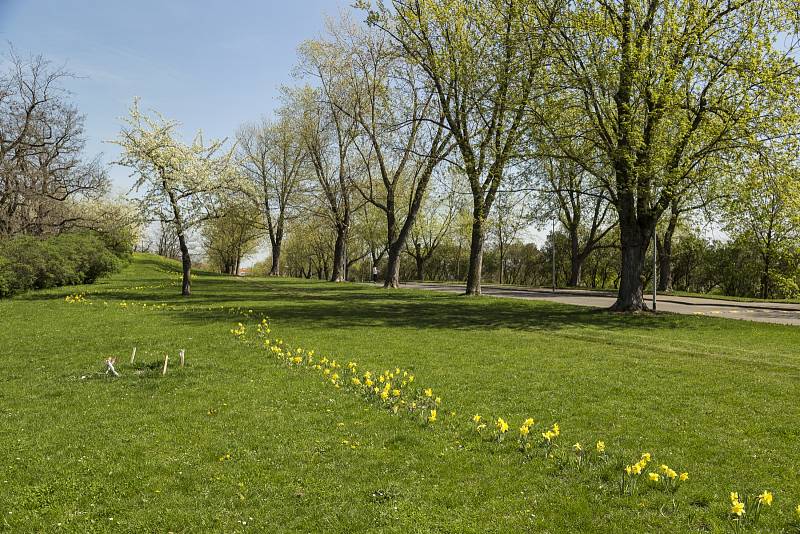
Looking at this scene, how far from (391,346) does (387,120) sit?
2393 centimetres

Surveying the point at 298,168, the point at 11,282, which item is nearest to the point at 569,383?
the point at 11,282

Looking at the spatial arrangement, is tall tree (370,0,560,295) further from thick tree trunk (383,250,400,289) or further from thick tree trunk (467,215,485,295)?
thick tree trunk (383,250,400,289)

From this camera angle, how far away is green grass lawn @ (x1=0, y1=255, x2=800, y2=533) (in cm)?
490

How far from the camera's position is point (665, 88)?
705 inches

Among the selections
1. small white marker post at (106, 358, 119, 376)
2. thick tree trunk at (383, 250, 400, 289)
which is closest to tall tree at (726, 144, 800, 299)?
small white marker post at (106, 358, 119, 376)

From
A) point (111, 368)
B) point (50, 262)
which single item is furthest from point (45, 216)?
point (111, 368)

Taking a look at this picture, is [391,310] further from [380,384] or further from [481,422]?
[481,422]

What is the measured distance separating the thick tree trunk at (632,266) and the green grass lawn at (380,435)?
6.34 meters

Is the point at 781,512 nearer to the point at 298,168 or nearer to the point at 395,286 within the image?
the point at 395,286

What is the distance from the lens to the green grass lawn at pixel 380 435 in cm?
490

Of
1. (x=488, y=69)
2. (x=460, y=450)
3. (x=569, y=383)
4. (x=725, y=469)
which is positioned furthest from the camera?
(x=488, y=69)

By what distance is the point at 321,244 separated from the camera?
78.4m

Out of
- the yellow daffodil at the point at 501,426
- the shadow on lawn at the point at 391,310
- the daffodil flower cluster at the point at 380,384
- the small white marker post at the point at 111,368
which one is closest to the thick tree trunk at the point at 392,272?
the shadow on lawn at the point at 391,310

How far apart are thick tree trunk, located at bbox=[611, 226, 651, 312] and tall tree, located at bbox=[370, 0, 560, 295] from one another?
5624 millimetres
